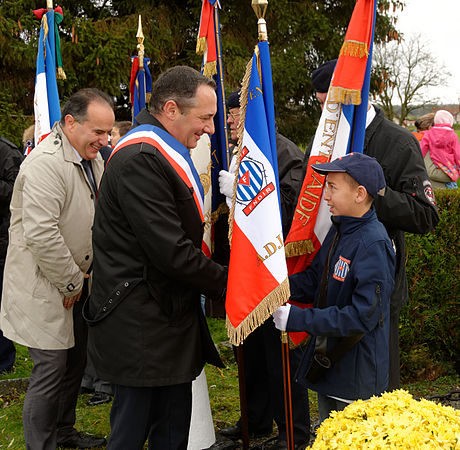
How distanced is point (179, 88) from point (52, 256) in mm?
1280

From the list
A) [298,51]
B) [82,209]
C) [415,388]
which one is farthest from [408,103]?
[82,209]

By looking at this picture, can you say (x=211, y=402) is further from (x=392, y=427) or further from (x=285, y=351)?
(x=392, y=427)

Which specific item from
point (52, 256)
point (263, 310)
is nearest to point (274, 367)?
point (263, 310)

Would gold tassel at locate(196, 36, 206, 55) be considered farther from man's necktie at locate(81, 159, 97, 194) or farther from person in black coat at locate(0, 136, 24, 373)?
person in black coat at locate(0, 136, 24, 373)

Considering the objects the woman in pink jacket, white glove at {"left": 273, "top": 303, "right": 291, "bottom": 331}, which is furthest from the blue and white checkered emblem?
the woman in pink jacket

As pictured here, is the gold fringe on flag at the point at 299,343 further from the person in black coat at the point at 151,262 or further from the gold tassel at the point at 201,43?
the gold tassel at the point at 201,43

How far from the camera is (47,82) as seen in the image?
17.0 feet

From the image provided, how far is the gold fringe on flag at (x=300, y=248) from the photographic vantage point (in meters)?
3.42

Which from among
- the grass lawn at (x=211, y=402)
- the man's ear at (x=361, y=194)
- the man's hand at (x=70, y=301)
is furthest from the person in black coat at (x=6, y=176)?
the man's ear at (x=361, y=194)

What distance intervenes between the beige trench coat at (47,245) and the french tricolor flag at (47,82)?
1.57m

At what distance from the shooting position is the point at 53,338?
11.6ft

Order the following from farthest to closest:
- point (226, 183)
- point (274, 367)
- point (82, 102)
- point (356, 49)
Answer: point (274, 367) → point (226, 183) → point (82, 102) → point (356, 49)

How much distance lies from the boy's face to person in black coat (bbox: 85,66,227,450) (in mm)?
686

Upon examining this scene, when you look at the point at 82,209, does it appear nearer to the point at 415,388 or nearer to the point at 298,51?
the point at 415,388
